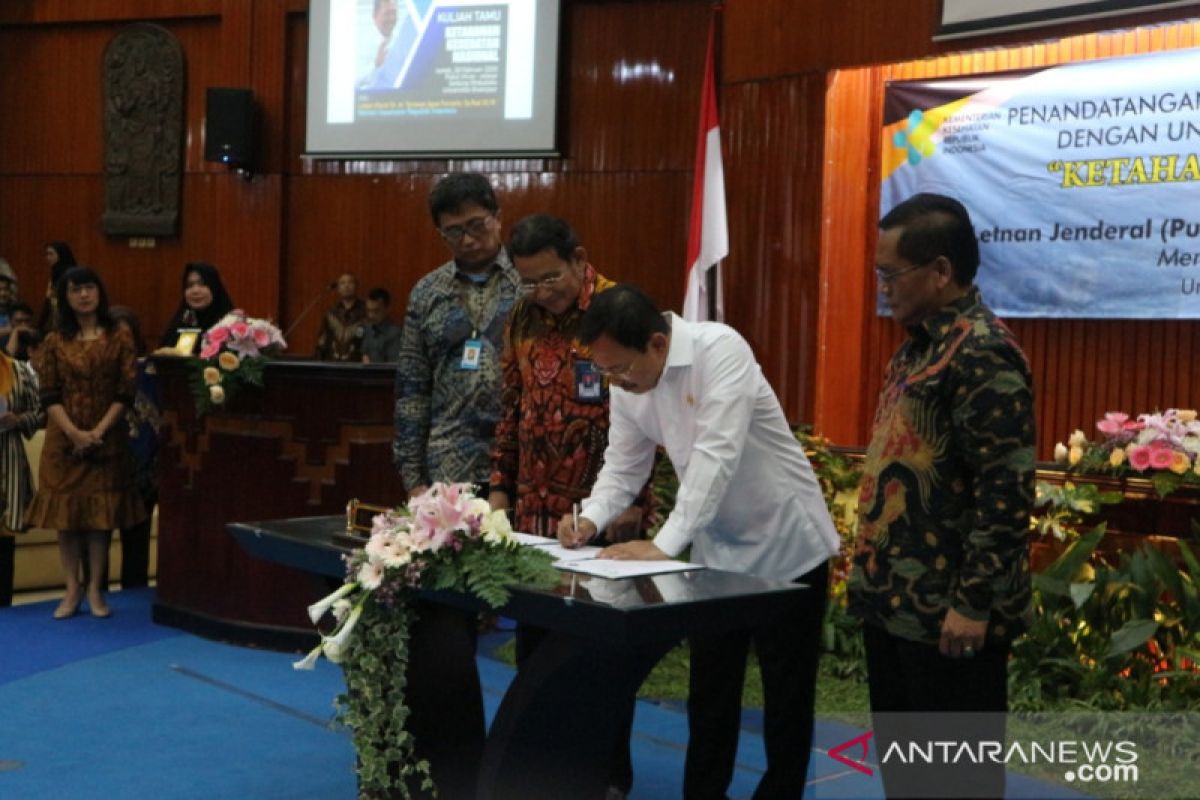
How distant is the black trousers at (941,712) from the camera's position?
210 cm

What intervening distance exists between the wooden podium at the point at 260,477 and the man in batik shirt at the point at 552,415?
177 centimetres

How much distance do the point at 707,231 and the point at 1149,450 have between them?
2.69 metres

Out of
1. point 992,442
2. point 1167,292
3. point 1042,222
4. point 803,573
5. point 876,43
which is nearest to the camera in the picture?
point 992,442

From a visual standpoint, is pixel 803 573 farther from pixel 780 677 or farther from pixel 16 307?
pixel 16 307

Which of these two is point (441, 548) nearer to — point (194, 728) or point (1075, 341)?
point (194, 728)

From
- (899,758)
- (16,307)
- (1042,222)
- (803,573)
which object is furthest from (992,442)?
(16,307)

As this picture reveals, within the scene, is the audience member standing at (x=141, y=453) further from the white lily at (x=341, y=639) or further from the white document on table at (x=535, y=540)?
the white lily at (x=341, y=639)

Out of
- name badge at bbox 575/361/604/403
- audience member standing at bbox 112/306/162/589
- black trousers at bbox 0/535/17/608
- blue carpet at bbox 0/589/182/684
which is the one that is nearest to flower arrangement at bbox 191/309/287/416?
audience member standing at bbox 112/306/162/589

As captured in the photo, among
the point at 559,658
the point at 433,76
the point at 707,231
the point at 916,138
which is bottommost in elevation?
the point at 559,658

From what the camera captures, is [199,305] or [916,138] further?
[199,305]

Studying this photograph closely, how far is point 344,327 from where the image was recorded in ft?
28.1

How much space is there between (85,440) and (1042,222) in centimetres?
400

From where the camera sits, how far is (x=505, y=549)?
8.40ft

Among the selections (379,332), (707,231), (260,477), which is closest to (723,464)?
(260,477)
